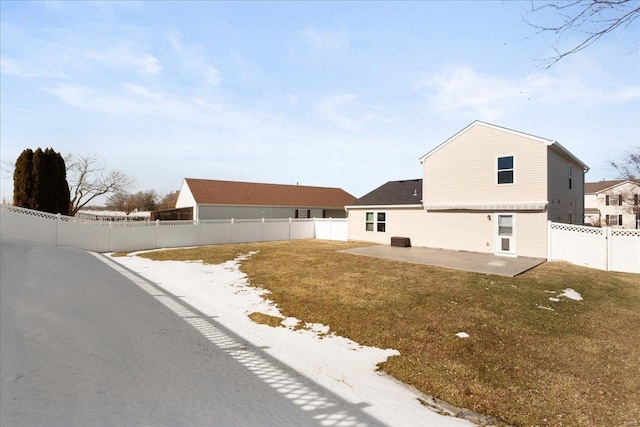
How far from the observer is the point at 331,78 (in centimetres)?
1409

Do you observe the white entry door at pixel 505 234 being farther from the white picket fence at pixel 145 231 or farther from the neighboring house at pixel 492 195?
the white picket fence at pixel 145 231

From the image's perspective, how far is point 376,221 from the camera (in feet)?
70.1

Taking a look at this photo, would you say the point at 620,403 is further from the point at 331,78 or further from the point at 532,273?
the point at 331,78

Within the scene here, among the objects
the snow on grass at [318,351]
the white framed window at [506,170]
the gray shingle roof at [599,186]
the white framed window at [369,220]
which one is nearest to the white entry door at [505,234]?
the white framed window at [506,170]

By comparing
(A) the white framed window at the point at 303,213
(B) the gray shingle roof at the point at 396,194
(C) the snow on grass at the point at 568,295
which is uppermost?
(B) the gray shingle roof at the point at 396,194

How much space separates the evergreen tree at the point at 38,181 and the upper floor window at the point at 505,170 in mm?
26561

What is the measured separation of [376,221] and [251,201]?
1353 centimetres

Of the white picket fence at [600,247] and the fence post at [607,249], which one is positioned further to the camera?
the fence post at [607,249]

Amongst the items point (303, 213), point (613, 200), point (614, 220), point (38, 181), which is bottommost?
point (614, 220)

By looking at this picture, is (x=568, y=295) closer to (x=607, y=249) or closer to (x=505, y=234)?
(x=607, y=249)

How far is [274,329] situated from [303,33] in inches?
399

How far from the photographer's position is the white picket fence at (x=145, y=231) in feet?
51.1

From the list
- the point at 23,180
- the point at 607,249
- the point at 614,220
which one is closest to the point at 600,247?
the point at 607,249

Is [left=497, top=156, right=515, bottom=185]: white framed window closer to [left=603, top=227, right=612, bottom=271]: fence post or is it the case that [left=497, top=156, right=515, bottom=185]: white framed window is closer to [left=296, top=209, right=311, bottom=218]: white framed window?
[left=603, top=227, right=612, bottom=271]: fence post
